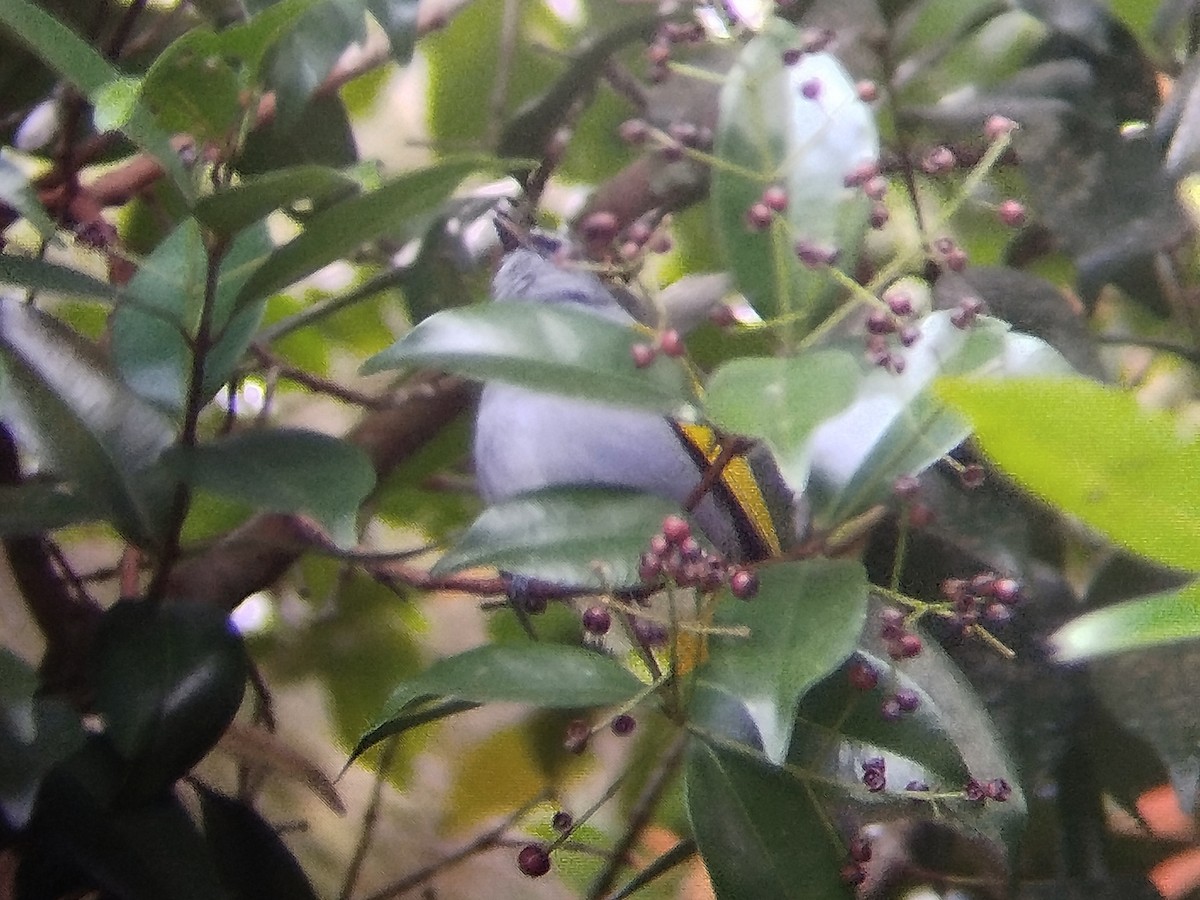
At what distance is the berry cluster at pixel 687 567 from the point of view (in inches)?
18.1

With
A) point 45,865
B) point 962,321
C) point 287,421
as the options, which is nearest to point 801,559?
point 962,321

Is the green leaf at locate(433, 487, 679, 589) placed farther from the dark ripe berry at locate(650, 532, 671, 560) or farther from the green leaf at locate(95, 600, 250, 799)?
the green leaf at locate(95, 600, 250, 799)

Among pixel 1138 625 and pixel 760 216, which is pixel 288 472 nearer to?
pixel 760 216

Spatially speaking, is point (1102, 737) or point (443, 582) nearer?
point (443, 582)

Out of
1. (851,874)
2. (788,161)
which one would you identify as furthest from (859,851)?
(788,161)

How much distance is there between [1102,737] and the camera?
0.71m

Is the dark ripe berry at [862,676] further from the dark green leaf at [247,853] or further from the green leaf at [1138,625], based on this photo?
the dark green leaf at [247,853]

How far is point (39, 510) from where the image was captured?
58 cm

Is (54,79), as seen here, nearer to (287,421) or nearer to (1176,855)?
(287,421)

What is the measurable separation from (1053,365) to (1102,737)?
1.15 ft

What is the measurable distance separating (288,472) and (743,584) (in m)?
0.24

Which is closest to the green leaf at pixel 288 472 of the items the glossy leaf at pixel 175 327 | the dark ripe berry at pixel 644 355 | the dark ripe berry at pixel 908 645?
the glossy leaf at pixel 175 327

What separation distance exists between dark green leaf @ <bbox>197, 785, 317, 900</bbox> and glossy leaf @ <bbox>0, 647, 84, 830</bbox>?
17 cm

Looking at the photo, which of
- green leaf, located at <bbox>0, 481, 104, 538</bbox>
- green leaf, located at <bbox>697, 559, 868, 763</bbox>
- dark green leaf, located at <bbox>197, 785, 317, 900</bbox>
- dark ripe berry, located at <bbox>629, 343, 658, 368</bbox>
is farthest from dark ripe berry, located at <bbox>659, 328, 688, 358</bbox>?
dark green leaf, located at <bbox>197, 785, 317, 900</bbox>
